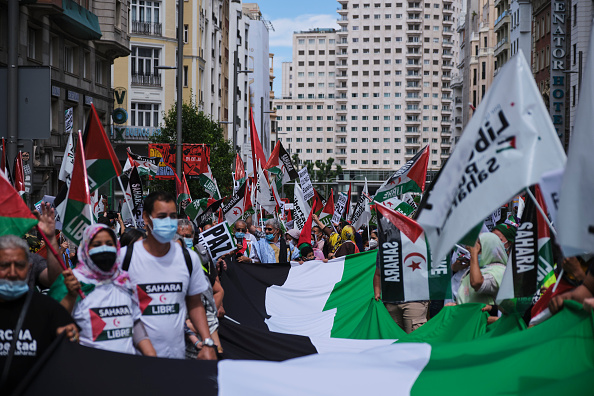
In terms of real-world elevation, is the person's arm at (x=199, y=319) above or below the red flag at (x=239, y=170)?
below

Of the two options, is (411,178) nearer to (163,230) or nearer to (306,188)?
(306,188)

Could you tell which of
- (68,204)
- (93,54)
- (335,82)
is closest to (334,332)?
(68,204)

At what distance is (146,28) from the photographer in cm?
5919

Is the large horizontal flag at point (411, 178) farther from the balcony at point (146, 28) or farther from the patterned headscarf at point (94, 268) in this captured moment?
the balcony at point (146, 28)

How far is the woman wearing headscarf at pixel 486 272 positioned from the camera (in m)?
8.06

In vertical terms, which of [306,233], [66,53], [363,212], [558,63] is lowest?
[306,233]

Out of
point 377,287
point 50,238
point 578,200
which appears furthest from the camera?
point 377,287

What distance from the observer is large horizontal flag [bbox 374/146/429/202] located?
13.7 metres

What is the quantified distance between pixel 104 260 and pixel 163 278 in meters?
0.42

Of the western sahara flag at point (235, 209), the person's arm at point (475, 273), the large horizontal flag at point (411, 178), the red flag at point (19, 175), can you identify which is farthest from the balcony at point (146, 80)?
the person's arm at point (475, 273)

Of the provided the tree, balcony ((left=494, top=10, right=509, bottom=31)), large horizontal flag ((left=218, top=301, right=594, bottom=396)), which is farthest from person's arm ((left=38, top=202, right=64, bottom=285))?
balcony ((left=494, top=10, right=509, bottom=31))

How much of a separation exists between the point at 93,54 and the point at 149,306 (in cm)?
3587

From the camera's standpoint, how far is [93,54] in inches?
1577

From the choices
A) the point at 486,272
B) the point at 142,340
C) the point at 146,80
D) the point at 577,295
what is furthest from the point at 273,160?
the point at 146,80
